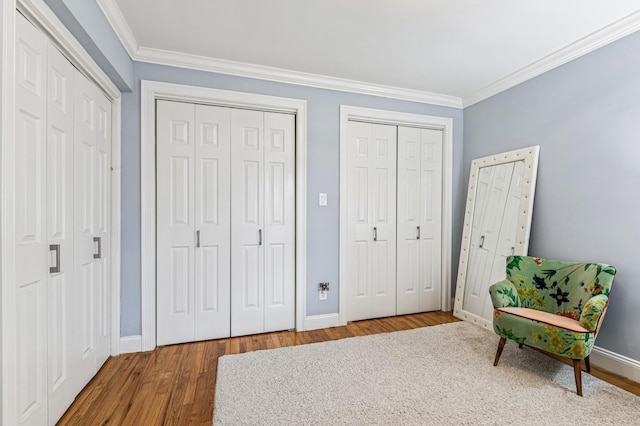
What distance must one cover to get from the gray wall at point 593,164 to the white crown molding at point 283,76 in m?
0.89

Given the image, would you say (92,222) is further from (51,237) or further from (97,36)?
(97,36)

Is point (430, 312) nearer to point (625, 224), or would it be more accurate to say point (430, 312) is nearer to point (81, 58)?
point (625, 224)

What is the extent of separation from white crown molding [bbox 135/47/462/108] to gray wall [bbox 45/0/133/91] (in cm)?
28

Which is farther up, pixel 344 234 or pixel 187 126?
pixel 187 126

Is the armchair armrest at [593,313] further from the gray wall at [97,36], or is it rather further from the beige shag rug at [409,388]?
the gray wall at [97,36]

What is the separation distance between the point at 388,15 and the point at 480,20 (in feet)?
2.15

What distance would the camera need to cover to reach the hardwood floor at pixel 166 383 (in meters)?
1.75

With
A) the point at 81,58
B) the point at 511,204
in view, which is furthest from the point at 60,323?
the point at 511,204

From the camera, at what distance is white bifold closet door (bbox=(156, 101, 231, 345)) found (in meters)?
2.64

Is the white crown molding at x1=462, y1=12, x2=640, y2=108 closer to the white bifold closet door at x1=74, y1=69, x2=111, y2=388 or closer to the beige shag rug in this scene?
the beige shag rug

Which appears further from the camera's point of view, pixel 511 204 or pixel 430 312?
pixel 430 312

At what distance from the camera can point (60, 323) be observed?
171 cm


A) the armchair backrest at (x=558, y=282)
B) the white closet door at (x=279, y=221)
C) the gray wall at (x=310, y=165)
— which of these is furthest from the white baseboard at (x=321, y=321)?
the armchair backrest at (x=558, y=282)

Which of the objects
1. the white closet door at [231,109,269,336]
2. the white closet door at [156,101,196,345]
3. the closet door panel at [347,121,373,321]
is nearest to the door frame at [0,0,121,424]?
the white closet door at [156,101,196,345]
